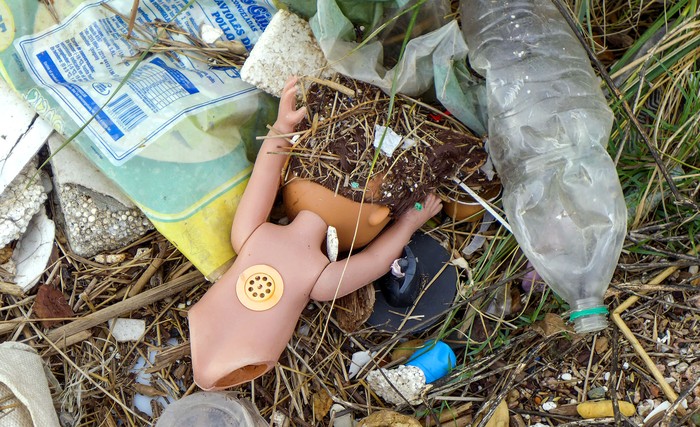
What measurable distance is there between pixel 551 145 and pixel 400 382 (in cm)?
71

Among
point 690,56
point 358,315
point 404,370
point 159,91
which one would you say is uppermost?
point 159,91

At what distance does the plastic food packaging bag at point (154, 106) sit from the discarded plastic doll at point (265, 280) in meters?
0.11

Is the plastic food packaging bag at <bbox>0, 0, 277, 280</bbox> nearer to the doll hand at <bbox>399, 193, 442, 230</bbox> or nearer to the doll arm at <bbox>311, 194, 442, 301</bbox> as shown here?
the doll arm at <bbox>311, 194, 442, 301</bbox>

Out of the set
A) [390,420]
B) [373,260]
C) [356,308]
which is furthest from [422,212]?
[390,420]

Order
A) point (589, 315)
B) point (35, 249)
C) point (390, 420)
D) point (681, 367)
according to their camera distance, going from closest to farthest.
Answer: point (589, 315) < point (390, 420) < point (681, 367) < point (35, 249)

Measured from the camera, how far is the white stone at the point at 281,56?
1.69 m

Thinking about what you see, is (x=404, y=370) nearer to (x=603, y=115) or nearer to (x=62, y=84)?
(x=603, y=115)

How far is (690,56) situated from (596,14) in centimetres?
30

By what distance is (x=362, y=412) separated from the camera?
1.81 metres

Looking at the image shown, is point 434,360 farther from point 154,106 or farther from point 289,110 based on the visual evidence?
point 154,106

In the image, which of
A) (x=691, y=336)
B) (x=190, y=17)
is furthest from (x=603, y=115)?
(x=190, y=17)

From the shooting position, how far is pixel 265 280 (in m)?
1.59

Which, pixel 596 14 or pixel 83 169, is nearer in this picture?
pixel 83 169

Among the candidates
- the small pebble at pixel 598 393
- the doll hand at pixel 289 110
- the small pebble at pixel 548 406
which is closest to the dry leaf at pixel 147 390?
the doll hand at pixel 289 110
